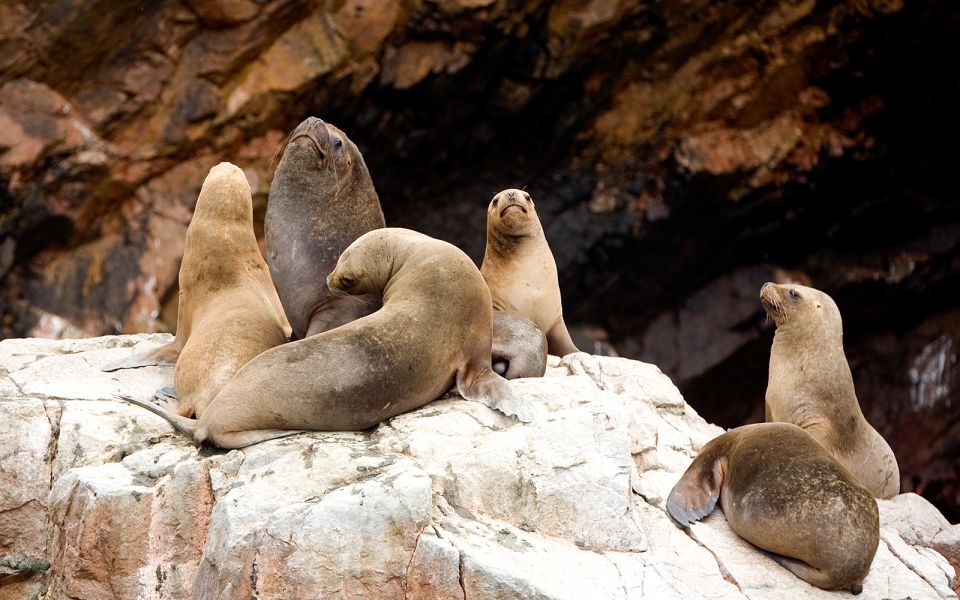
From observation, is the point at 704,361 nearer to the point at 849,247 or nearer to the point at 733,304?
the point at 733,304

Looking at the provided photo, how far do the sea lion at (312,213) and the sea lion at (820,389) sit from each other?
2.78 m

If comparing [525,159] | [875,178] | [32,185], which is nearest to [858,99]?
[875,178]

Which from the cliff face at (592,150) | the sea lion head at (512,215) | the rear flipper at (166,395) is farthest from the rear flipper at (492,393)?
the cliff face at (592,150)

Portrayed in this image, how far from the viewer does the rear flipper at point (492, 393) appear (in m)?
5.10

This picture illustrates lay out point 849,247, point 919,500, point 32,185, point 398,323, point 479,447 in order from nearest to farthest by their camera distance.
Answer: point 479,447 < point 398,323 < point 919,500 < point 32,185 < point 849,247

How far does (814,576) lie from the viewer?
482 cm

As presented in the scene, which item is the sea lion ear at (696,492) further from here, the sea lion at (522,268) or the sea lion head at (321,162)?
the sea lion head at (321,162)

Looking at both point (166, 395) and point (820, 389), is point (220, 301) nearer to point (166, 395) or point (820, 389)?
point (166, 395)

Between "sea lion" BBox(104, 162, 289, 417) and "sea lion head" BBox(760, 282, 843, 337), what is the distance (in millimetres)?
3248

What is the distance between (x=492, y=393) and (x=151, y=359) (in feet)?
7.66

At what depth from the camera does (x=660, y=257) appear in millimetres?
13891

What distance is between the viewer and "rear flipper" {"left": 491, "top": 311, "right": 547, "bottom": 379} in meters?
6.15

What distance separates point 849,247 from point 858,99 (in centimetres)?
195

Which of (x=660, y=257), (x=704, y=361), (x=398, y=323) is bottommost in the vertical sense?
(x=704, y=361)
